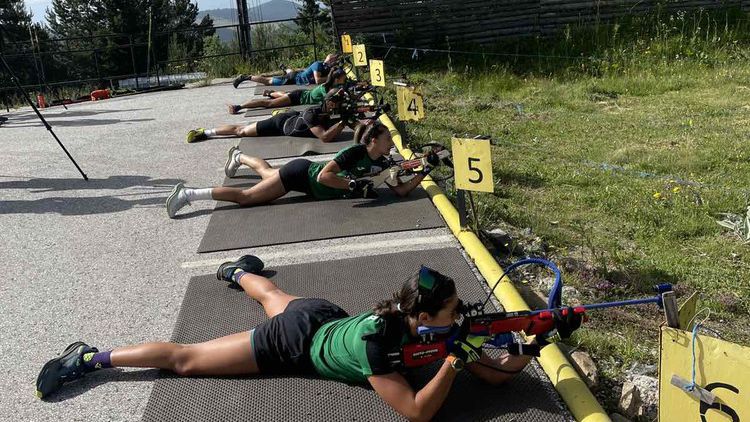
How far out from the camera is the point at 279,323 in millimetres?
3498

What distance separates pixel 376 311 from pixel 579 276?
2.00m

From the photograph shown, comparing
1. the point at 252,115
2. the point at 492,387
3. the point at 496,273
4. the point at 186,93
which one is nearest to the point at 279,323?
the point at 492,387

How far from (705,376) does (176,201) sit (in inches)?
199

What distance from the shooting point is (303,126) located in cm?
919

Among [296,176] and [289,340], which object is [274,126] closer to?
[296,176]

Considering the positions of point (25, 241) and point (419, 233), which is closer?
point (419, 233)

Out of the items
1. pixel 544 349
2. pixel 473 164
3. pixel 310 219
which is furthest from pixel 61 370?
pixel 473 164

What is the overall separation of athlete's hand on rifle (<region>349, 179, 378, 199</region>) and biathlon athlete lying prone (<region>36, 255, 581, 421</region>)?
2.38 m

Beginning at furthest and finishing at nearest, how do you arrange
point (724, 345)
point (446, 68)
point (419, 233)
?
point (446, 68)
point (419, 233)
point (724, 345)

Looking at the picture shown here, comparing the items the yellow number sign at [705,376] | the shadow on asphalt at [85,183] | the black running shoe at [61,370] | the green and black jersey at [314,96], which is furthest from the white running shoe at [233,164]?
the yellow number sign at [705,376]

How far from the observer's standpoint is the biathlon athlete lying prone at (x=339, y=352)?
9.62 feet

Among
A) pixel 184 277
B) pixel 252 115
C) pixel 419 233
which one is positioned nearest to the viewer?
pixel 184 277

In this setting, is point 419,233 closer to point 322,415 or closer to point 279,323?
point 279,323

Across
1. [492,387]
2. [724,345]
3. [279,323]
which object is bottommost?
[492,387]
